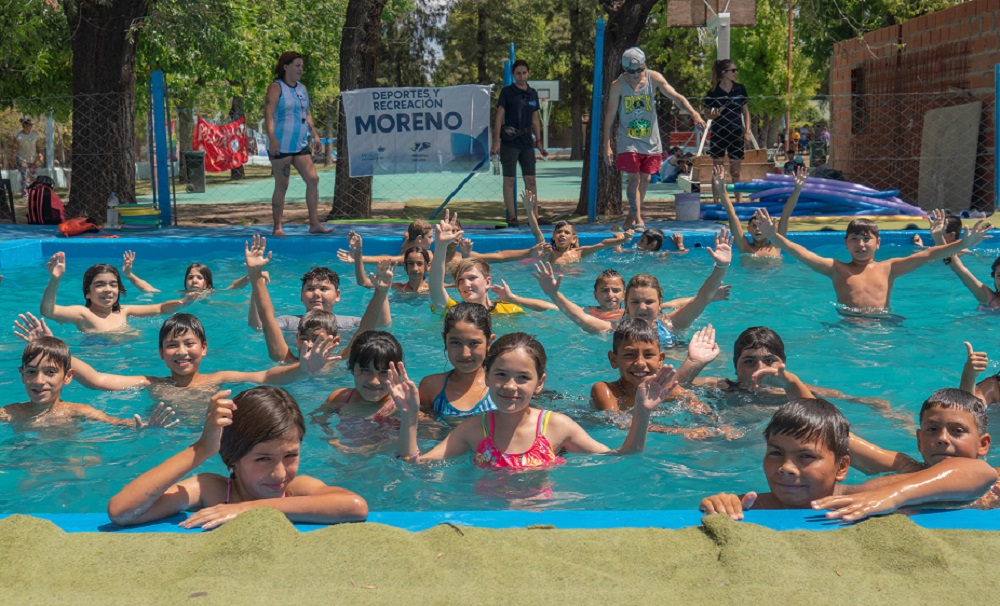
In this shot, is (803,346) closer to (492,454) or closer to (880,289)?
(880,289)

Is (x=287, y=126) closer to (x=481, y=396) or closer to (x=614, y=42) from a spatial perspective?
(x=614, y=42)

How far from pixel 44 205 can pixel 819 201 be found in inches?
399

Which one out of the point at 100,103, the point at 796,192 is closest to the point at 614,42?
the point at 796,192

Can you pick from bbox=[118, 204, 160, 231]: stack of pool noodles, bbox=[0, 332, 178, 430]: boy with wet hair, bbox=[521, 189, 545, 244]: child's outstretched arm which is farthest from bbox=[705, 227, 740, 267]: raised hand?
bbox=[118, 204, 160, 231]: stack of pool noodles

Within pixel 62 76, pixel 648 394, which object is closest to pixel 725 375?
pixel 648 394

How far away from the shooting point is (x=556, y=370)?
6980 mm

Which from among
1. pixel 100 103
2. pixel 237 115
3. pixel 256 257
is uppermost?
pixel 237 115

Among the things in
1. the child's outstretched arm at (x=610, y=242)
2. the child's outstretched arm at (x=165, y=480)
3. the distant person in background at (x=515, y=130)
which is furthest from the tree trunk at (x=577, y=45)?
the child's outstretched arm at (x=165, y=480)

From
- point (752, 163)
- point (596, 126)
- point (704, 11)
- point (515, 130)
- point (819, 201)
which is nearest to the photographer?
point (515, 130)

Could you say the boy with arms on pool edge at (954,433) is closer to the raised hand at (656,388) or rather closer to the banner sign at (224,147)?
the raised hand at (656,388)

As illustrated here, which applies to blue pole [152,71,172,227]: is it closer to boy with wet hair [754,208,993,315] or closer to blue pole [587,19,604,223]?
blue pole [587,19,604,223]

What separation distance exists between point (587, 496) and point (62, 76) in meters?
18.7

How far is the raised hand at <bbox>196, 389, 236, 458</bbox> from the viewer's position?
325cm

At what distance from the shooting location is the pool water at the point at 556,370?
4.65 metres
